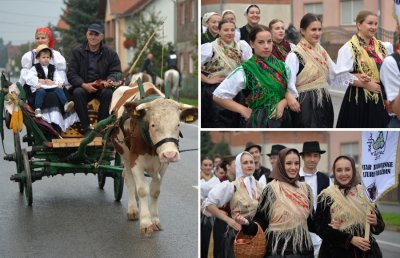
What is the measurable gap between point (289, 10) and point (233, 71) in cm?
73

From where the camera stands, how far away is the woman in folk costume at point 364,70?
765 centimetres

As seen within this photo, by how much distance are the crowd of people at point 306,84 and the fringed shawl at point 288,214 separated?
1.66 feet

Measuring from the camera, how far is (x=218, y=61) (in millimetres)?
8320

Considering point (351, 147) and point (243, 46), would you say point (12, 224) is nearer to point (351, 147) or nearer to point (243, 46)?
point (243, 46)

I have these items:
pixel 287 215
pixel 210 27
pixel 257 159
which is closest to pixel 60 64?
pixel 257 159

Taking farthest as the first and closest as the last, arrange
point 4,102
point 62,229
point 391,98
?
1. point 4,102
2. point 62,229
3. point 391,98

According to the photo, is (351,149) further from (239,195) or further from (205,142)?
(205,142)

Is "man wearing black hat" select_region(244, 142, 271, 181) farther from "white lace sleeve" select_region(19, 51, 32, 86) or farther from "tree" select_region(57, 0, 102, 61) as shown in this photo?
"tree" select_region(57, 0, 102, 61)

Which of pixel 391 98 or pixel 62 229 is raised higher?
pixel 391 98

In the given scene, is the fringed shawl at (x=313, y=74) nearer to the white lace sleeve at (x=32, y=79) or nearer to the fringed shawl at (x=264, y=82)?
the fringed shawl at (x=264, y=82)

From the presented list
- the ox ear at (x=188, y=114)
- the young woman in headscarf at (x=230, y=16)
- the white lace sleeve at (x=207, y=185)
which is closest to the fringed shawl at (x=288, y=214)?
the young woman in headscarf at (x=230, y=16)

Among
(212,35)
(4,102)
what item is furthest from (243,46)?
(4,102)

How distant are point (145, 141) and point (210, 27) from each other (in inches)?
85.6

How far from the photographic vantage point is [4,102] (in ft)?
44.3
